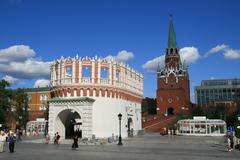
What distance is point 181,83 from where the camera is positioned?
9819 cm

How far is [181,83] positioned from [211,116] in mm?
18883

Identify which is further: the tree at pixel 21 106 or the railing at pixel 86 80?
the tree at pixel 21 106

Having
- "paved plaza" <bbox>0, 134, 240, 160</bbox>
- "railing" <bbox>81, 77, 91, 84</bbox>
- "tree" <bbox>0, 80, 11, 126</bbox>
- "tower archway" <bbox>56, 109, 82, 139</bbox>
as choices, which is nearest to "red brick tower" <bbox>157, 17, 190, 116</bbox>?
"tree" <bbox>0, 80, 11, 126</bbox>

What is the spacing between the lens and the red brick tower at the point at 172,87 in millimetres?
96062

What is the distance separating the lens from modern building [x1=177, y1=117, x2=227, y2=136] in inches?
2259

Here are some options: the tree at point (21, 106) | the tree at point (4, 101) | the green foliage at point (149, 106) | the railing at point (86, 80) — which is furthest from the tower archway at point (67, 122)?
the green foliage at point (149, 106)

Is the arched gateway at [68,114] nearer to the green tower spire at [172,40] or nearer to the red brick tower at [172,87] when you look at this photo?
the red brick tower at [172,87]

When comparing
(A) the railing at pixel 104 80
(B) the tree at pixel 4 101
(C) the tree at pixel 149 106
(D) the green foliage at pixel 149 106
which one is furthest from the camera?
(C) the tree at pixel 149 106

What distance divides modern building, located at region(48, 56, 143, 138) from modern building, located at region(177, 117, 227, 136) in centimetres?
1847

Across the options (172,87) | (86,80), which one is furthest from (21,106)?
(172,87)

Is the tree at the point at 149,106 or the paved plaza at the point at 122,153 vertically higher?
the tree at the point at 149,106

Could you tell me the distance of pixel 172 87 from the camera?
322 ft

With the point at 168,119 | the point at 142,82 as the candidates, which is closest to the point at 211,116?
the point at 168,119

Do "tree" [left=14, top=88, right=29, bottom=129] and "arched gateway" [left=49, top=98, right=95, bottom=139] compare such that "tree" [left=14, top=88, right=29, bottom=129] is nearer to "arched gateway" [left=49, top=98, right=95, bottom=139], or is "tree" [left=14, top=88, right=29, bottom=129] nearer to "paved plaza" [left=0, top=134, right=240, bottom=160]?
"arched gateway" [left=49, top=98, right=95, bottom=139]
